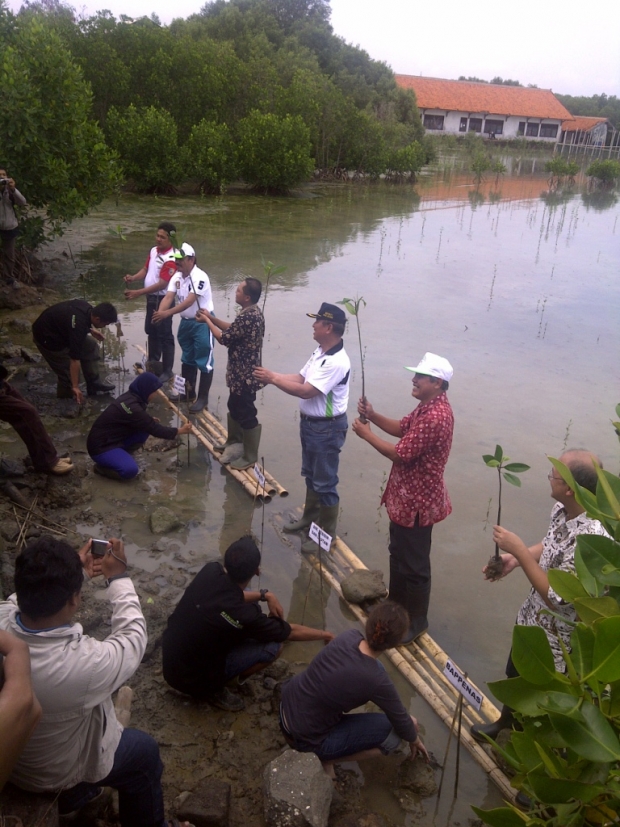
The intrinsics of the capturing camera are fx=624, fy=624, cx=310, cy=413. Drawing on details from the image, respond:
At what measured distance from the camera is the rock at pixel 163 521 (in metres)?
5.02

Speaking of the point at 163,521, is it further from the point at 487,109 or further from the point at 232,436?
the point at 487,109

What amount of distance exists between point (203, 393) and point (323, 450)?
2.67 metres

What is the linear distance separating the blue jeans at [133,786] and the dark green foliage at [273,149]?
22.4 metres

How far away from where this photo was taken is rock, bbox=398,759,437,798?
323 centimetres

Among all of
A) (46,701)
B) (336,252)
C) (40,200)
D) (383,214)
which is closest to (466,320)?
(336,252)

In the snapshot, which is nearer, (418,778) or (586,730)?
(586,730)

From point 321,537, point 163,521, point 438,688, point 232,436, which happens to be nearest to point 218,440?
point 232,436

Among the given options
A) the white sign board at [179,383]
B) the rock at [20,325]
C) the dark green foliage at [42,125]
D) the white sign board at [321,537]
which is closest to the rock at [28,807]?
the white sign board at [321,537]

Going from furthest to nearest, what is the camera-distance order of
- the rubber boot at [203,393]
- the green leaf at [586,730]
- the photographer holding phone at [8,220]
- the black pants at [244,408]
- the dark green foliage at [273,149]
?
the dark green foliage at [273,149], the photographer holding phone at [8,220], the rubber boot at [203,393], the black pants at [244,408], the green leaf at [586,730]

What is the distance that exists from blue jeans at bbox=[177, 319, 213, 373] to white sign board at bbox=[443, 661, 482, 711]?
183 inches

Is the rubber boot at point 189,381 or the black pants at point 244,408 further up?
the black pants at point 244,408

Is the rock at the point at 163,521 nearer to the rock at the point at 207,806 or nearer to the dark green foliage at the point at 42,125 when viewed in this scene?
the rock at the point at 207,806

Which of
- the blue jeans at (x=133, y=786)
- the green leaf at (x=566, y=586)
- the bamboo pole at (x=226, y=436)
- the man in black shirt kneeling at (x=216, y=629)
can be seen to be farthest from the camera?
the bamboo pole at (x=226, y=436)

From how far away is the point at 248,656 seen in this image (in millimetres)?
3578
